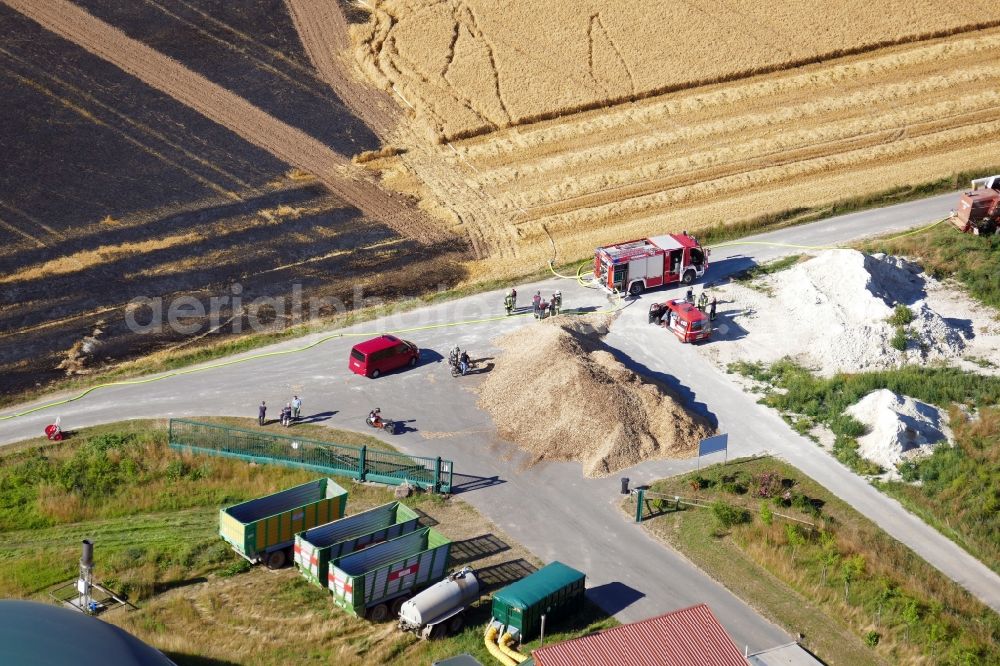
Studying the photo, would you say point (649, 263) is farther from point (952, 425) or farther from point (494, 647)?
point (494, 647)

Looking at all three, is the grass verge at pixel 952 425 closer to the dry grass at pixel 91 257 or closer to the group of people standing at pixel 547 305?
the group of people standing at pixel 547 305

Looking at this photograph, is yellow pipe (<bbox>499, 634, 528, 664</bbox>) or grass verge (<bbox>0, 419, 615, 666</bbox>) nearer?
yellow pipe (<bbox>499, 634, 528, 664</bbox>)

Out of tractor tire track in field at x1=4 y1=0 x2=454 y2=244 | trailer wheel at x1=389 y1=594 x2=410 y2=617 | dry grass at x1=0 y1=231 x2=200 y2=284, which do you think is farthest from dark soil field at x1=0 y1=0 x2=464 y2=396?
trailer wheel at x1=389 y1=594 x2=410 y2=617

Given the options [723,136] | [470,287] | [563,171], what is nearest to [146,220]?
[470,287]

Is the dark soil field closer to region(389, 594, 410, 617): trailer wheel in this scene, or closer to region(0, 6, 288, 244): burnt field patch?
region(0, 6, 288, 244): burnt field patch

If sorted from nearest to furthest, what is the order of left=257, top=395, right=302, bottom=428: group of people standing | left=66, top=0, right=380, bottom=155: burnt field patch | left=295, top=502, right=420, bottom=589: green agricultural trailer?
left=295, top=502, right=420, bottom=589: green agricultural trailer → left=257, top=395, right=302, bottom=428: group of people standing → left=66, top=0, right=380, bottom=155: burnt field patch

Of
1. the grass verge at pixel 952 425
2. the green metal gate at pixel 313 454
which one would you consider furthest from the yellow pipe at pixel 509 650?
the grass verge at pixel 952 425

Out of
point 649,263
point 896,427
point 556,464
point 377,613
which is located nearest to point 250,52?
point 649,263

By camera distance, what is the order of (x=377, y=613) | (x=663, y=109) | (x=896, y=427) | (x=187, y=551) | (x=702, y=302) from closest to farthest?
1. (x=377, y=613)
2. (x=187, y=551)
3. (x=896, y=427)
4. (x=702, y=302)
5. (x=663, y=109)
